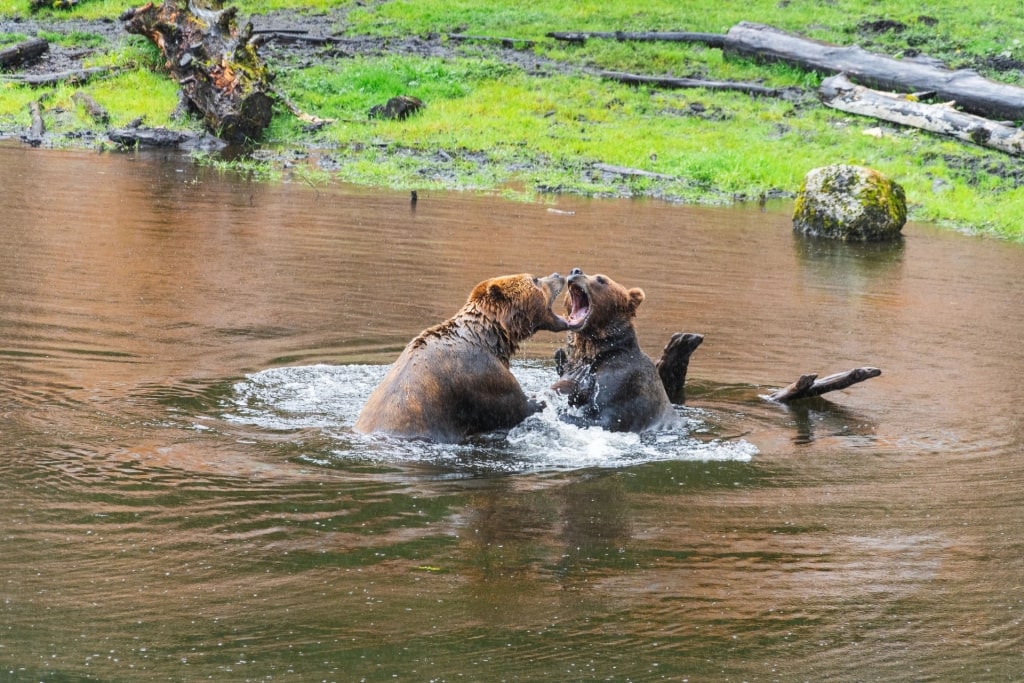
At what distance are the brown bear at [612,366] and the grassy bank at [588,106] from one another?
420 inches

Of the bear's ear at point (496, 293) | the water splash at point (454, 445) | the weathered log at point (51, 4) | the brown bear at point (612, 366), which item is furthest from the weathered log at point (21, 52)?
the bear's ear at point (496, 293)

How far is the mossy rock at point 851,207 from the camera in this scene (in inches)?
711

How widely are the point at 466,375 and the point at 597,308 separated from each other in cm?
154

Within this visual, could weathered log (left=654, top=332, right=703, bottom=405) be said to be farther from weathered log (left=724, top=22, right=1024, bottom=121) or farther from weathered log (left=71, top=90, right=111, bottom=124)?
weathered log (left=71, top=90, right=111, bottom=124)

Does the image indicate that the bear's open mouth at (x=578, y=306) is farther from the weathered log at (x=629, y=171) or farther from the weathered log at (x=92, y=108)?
the weathered log at (x=92, y=108)

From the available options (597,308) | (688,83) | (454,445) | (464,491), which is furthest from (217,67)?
(464,491)

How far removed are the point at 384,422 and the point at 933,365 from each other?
208 inches

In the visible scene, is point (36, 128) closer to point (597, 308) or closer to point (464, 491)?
point (597, 308)

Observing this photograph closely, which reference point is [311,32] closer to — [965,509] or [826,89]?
[826,89]

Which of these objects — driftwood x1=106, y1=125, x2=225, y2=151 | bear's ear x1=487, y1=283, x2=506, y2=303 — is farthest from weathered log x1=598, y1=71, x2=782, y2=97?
bear's ear x1=487, y1=283, x2=506, y2=303

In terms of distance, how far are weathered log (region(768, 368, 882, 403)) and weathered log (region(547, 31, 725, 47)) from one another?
19.7m

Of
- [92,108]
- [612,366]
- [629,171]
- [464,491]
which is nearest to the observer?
[464,491]

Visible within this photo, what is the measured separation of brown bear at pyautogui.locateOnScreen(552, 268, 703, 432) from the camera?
29.1ft

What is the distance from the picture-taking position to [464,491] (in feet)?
23.0
